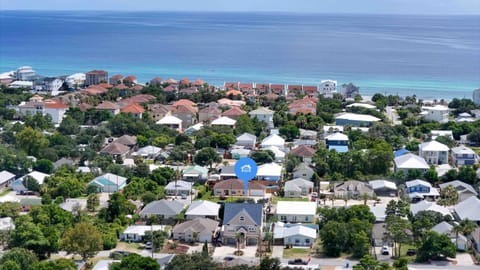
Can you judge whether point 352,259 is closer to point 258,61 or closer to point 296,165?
point 296,165

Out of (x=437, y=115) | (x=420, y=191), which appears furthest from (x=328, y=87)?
(x=420, y=191)

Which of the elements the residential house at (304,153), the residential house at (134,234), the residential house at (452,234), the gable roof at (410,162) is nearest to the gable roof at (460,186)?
the gable roof at (410,162)

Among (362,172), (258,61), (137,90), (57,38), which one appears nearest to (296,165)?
(362,172)

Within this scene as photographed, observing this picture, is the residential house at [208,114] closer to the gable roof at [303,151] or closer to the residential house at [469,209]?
the gable roof at [303,151]

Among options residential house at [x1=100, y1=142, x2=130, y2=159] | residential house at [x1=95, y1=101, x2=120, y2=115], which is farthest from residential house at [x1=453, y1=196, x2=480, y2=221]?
residential house at [x1=95, y1=101, x2=120, y2=115]

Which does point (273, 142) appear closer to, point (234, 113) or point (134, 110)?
point (234, 113)

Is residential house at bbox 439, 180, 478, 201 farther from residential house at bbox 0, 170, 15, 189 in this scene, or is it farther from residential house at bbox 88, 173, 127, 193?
residential house at bbox 0, 170, 15, 189
